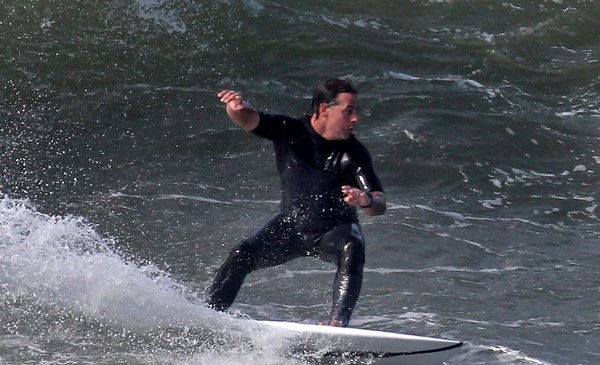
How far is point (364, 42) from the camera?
1382cm

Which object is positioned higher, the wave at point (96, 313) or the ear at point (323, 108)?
the ear at point (323, 108)

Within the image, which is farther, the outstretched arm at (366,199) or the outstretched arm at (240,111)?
the outstretched arm at (240,111)

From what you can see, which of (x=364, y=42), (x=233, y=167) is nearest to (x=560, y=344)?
(x=233, y=167)

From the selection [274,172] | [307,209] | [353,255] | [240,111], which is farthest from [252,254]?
[274,172]

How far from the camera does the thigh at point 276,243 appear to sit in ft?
→ 22.3

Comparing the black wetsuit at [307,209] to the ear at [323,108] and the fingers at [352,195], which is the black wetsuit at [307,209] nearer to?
the ear at [323,108]

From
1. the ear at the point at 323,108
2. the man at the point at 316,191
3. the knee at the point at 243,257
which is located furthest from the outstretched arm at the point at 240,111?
the knee at the point at 243,257

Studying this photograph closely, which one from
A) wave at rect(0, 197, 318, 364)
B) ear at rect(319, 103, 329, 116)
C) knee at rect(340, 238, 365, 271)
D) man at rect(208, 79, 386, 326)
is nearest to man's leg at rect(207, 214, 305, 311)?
man at rect(208, 79, 386, 326)

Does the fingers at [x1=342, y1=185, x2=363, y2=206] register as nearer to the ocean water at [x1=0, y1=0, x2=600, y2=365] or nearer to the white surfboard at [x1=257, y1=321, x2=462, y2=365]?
the white surfboard at [x1=257, y1=321, x2=462, y2=365]

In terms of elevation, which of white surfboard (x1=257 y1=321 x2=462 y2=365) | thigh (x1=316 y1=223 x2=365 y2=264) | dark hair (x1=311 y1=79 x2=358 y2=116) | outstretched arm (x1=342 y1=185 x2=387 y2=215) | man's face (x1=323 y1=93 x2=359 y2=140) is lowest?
white surfboard (x1=257 y1=321 x2=462 y2=365)

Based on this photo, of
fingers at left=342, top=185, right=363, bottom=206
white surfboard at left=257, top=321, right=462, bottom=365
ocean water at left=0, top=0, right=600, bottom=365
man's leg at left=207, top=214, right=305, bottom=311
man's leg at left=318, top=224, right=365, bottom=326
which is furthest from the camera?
ocean water at left=0, top=0, right=600, bottom=365

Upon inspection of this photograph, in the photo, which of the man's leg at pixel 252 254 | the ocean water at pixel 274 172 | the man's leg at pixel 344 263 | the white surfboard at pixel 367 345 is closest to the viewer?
the white surfboard at pixel 367 345

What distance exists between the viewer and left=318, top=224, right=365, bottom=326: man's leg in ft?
21.1

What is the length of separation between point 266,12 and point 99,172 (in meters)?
4.19
